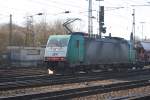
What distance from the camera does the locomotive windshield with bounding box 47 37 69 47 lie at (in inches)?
1083

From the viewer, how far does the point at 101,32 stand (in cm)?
3738

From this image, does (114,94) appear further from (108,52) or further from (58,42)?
(108,52)

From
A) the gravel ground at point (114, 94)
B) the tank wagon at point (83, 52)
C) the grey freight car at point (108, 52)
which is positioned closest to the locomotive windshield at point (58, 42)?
the tank wagon at point (83, 52)

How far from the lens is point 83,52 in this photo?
28.7 m

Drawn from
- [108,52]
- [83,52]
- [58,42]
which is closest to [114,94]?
[58,42]

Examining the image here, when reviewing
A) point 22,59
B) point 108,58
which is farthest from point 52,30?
point 108,58

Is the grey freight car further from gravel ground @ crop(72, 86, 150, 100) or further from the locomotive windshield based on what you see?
gravel ground @ crop(72, 86, 150, 100)

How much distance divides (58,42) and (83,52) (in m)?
2.10

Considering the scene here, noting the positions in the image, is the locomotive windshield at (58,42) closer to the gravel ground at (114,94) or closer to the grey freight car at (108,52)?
the grey freight car at (108,52)

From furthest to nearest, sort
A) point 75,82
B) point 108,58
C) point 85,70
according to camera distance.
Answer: point 108,58 < point 85,70 < point 75,82

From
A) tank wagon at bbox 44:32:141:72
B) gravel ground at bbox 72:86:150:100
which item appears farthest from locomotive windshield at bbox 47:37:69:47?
gravel ground at bbox 72:86:150:100

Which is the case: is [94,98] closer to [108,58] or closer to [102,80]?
[102,80]

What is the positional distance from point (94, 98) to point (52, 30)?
231ft

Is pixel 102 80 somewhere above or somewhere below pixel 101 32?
below
